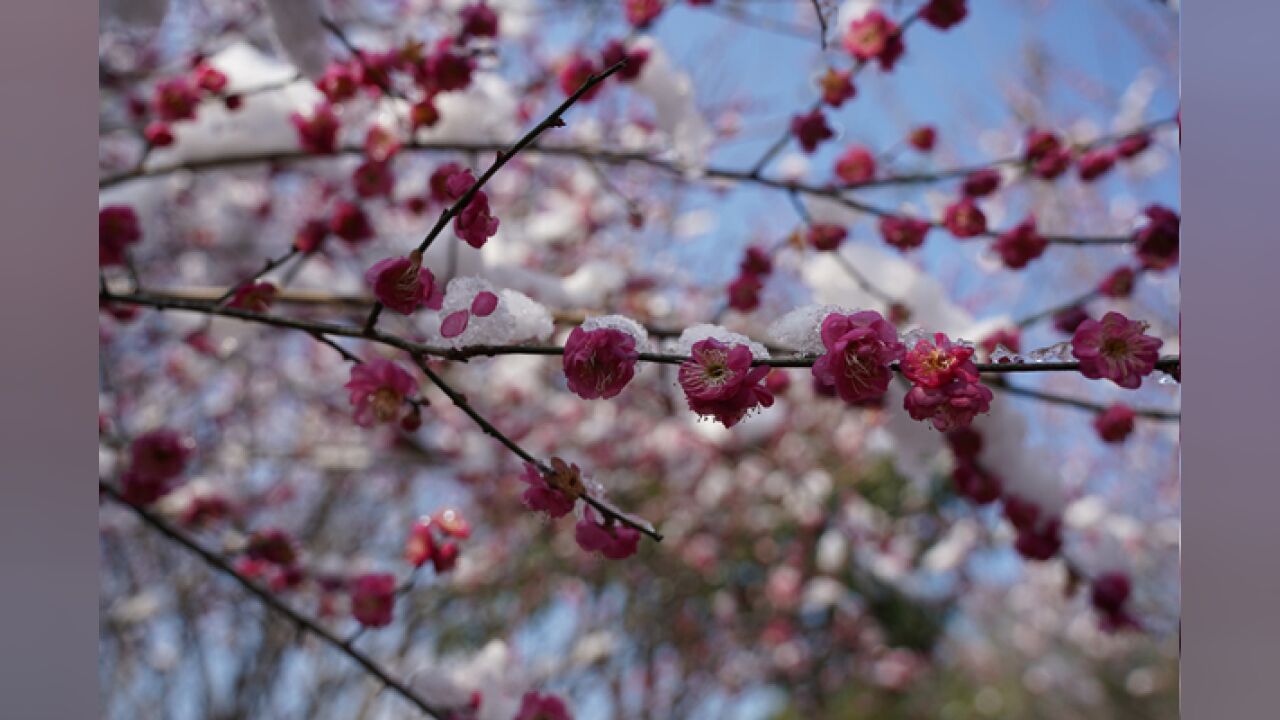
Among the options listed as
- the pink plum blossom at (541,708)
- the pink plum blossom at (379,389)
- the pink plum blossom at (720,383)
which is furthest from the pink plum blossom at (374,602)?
the pink plum blossom at (720,383)

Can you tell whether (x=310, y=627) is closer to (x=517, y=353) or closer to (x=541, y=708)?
(x=541, y=708)

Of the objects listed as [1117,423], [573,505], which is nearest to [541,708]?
[573,505]

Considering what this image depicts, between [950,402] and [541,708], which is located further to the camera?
[541,708]

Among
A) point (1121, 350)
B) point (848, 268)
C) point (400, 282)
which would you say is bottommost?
point (848, 268)

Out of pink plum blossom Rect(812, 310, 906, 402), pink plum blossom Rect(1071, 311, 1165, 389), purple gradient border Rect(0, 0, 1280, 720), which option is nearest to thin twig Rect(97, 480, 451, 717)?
purple gradient border Rect(0, 0, 1280, 720)

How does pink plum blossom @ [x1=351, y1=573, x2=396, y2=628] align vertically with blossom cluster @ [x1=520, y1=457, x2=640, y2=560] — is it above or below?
below

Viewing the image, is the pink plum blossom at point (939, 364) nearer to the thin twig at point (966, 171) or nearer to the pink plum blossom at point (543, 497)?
the pink plum blossom at point (543, 497)

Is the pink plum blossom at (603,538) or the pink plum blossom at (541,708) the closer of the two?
the pink plum blossom at (603,538)

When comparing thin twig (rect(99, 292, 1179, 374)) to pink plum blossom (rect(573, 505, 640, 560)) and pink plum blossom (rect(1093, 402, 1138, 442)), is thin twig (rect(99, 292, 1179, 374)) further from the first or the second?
pink plum blossom (rect(1093, 402, 1138, 442))

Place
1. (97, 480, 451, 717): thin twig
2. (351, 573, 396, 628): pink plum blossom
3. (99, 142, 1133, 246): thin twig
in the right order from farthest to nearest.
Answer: (99, 142, 1133, 246): thin twig
(351, 573, 396, 628): pink plum blossom
(97, 480, 451, 717): thin twig

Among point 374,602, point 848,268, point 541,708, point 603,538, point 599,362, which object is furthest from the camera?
point 848,268

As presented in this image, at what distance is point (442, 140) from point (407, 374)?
0.65 meters

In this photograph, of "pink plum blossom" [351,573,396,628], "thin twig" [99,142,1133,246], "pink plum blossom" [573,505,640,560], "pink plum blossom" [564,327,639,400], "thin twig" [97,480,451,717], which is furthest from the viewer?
"thin twig" [99,142,1133,246]

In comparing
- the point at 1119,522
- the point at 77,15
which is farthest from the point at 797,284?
the point at 77,15
